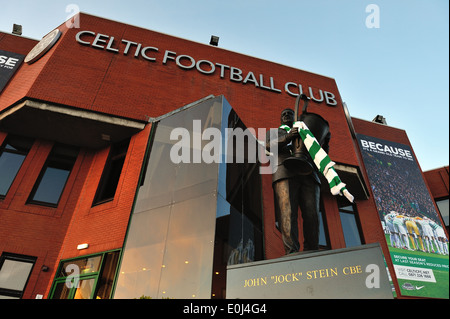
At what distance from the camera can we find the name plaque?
380 centimetres

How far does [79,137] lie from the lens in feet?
35.3

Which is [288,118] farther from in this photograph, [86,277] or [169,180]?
[86,277]

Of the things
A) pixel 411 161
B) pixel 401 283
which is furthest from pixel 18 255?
pixel 411 161

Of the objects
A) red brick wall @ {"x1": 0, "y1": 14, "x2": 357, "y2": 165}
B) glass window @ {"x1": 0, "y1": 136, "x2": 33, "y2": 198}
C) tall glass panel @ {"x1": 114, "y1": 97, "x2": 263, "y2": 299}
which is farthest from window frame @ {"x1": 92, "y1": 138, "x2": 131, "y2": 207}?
glass window @ {"x1": 0, "y1": 136, "x2": 33, "y2": 198}

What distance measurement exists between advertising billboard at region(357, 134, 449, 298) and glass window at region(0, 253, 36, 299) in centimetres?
1159

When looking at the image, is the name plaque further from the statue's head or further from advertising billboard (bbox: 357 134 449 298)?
advertising billboard (bbox: 357 134 449 298)

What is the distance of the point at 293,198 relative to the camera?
542 centimetres

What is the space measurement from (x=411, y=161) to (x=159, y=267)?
13.6m

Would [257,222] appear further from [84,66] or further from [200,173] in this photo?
[84,66]

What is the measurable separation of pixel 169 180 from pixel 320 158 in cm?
391

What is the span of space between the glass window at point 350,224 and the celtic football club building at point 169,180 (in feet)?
0.25
